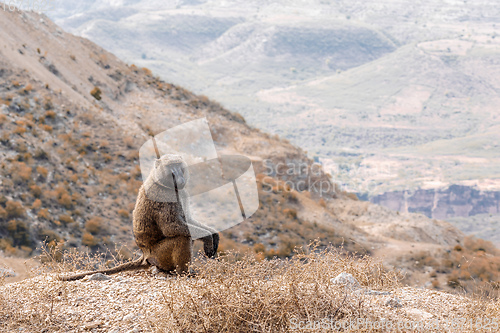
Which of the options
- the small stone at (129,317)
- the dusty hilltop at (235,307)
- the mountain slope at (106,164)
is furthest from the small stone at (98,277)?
the mountain slope at (106,164)

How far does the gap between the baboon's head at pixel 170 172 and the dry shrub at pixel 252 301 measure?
1148 millimetres

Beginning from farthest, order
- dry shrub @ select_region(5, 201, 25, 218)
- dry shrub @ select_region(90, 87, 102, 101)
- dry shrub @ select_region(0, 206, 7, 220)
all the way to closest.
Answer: dry shrub @ select_region(90, 87, 102, 101) < dry shrub @ select_region(5, 201, 25, 218) < dry shrub @ select_region(0, 206, 7, 220)

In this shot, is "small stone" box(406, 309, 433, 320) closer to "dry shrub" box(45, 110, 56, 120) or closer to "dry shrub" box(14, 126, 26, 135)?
"dry shrub" box(14, 126, 26, 135)

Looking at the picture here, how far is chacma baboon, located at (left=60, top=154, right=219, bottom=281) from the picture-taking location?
16.6ft

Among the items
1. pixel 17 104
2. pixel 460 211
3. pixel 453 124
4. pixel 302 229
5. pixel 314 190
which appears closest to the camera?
pixel 17 104

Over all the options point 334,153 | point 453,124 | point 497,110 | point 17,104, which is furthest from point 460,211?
point 17,104

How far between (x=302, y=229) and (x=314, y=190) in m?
8.96

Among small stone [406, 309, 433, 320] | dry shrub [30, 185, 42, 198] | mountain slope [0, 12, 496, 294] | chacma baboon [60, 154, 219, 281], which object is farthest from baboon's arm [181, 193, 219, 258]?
dry shrub [30, 185, 42, 198]

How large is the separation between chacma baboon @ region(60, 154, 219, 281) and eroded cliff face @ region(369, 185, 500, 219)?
365 ft

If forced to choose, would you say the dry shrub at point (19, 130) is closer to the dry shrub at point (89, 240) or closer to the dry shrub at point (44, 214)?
the dry shrub at point (44, 214)

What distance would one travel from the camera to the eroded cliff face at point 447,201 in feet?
358

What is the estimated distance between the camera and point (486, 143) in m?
143

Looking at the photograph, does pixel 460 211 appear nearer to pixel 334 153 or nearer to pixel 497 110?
pixel 334 153

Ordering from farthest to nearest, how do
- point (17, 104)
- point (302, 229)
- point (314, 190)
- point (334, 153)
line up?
point (334, 153) → point (314, 190) → point (302, 229) → point (17, 104)
